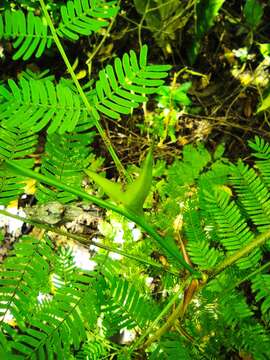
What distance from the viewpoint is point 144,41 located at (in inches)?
112

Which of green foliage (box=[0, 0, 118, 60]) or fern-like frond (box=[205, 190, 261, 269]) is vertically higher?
green foliage (box=[0, 0, 118, 60])

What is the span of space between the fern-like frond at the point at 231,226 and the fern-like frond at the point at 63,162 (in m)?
0.48

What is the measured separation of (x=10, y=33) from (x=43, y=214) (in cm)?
64

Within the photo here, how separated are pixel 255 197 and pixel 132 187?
79 centimetres

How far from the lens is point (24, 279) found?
4.08 feet

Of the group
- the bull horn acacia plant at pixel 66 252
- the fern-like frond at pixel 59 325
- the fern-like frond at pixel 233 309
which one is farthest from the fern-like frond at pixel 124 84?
the fern-like frond at pixel 233 309

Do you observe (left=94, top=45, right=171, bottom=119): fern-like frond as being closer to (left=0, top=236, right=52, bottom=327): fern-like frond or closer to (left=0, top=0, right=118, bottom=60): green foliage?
(left=0, top=0, right=118, bottom=60): green foliage

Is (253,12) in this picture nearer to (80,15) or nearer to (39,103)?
(80,15)

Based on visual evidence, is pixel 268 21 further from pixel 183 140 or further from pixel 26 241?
pixel 26 241

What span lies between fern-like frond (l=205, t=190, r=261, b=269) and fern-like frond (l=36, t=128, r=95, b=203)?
0.48 m

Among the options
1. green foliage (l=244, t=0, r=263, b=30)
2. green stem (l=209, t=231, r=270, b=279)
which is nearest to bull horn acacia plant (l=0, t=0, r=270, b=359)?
green stem (l=209, t=231, r=270, b=279)

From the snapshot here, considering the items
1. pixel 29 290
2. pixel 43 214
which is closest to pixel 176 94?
pixel 43 214

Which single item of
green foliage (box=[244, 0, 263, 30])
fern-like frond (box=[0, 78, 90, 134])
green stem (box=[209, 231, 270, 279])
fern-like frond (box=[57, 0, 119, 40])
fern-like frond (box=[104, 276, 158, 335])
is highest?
green foliage (box=[244, 0, 263, 30])

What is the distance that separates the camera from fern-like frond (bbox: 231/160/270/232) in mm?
1381
